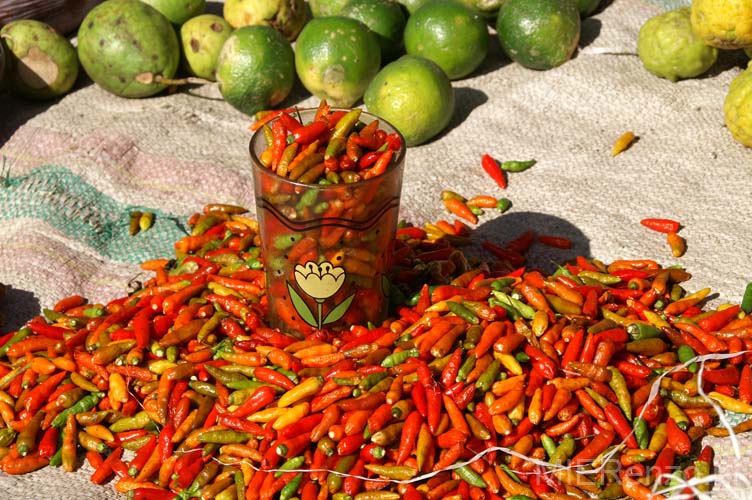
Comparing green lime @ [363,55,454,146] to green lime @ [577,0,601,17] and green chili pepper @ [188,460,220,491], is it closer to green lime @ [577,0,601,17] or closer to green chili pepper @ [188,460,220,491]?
green lime @ [577,0,601,17]

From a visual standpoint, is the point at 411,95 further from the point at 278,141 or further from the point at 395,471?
the point at 395,471

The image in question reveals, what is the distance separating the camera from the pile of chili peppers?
2.52m

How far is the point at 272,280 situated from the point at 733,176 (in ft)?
8.22

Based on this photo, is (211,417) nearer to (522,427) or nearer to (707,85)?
(522,427)

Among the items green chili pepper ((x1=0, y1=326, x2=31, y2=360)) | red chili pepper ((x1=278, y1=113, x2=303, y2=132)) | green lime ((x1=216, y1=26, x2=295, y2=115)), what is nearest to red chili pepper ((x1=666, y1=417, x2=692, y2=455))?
red chili pepper ((x1=278, y1=113, x2=303, y2=132))

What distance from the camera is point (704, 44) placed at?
4492mm

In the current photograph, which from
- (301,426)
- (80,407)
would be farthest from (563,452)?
(80,407)

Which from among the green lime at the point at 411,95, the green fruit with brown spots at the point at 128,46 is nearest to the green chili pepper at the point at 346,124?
the green lime at the point at 411,95

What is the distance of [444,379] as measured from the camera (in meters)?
2.69

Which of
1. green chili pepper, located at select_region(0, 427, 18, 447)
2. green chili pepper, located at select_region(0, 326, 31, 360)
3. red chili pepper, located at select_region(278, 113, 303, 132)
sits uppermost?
red chili pepper, located at select_region(278, 113, 303, 132)

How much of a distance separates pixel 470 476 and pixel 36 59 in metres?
3.81

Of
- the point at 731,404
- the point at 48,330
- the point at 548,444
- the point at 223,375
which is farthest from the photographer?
the point at 48,330

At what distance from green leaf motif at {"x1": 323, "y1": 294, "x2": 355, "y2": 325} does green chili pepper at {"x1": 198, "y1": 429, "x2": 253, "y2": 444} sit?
498mm

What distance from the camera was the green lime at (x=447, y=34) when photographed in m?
4.66
